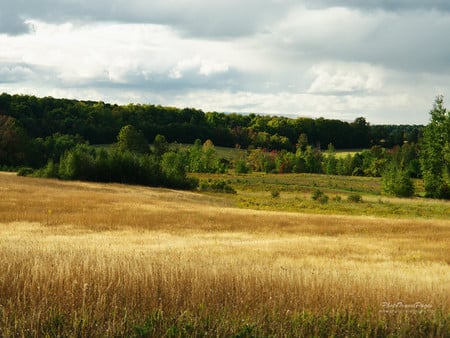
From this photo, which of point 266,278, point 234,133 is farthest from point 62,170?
point 234,133

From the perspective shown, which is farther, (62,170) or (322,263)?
(62,170)

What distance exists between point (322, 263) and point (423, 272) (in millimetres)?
3124

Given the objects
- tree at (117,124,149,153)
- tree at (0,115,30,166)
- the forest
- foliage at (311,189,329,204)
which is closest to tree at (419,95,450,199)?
the forest

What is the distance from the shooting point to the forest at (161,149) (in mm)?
85562

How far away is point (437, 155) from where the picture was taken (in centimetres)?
9900

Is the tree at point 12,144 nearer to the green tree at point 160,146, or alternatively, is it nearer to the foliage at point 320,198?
the green tree at point 160,146

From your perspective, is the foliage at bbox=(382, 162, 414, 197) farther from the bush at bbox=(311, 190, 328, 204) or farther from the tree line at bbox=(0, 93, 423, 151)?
the tree line at bbox=(0, 93, 423, 151)

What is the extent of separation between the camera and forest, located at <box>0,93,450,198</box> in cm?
8556

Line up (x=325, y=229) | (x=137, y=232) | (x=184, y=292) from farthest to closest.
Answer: (x=325, y=229) → (x=137, y=232) → (x=184, y=292)

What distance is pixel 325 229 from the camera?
117 ft

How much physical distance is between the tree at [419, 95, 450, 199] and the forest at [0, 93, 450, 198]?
17cm

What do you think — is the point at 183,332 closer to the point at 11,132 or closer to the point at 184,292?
the point at 184,292

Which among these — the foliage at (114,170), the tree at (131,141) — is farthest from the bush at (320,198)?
the tree at (131,141)

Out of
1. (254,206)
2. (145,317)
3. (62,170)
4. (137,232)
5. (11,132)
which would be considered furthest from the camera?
(11,132)
